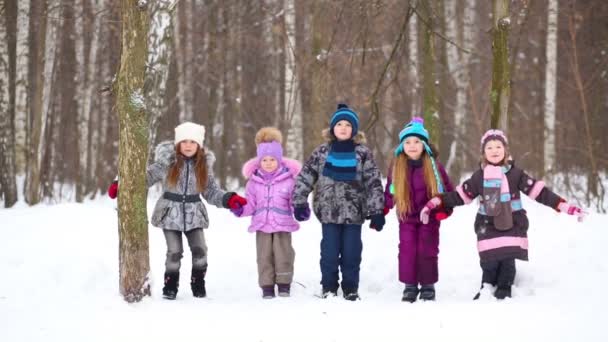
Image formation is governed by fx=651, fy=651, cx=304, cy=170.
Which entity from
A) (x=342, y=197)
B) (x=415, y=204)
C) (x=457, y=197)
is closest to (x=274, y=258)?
(x=342, y=197)

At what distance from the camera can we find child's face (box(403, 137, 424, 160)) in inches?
241

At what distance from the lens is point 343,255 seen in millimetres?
6234

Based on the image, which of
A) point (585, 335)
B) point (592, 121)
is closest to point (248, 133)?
point (592, 121)

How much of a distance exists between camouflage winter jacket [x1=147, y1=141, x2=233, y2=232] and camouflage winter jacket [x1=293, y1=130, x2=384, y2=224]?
0.77 meters

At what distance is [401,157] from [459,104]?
9.01 m

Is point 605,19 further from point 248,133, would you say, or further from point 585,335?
point 248,133

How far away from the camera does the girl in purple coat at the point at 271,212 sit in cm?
630

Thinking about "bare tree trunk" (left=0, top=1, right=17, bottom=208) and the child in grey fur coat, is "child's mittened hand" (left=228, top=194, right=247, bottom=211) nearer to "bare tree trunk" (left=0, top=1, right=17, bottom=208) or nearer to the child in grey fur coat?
the child in grey fur coat

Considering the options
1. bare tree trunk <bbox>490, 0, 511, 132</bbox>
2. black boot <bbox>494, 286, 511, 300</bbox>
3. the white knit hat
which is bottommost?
black boot <bbox>494, 286, 511, 300</bbox>

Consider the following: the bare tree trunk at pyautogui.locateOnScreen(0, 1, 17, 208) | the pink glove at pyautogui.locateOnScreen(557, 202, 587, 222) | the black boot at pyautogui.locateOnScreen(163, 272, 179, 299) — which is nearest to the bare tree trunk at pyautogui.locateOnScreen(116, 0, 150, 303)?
the black boot at pyautogui.locateOnScreen(163, 272, 179, 299)

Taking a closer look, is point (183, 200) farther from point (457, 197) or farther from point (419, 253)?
point (457, 197)

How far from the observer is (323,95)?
33.7ft

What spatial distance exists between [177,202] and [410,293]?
233 cm

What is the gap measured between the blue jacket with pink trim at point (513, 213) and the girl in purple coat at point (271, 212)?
5.02 ft
